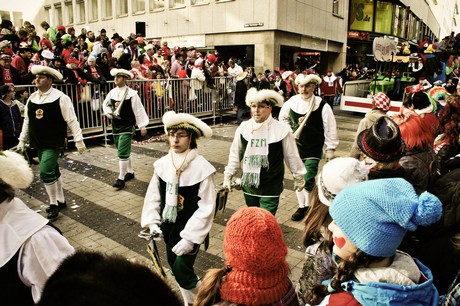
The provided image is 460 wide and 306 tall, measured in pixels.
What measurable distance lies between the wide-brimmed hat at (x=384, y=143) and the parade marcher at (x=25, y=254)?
2.21m

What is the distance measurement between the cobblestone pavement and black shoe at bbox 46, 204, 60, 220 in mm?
102

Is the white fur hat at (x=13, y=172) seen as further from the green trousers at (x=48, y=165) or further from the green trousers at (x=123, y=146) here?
the green trousers at (x=123, y=146)

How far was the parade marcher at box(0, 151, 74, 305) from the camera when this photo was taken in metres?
1.93

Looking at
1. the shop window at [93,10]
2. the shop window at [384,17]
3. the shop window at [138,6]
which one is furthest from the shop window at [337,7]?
the shop window at [93,10]

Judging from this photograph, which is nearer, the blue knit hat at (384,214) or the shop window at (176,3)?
the blue knit hat at (384,214)

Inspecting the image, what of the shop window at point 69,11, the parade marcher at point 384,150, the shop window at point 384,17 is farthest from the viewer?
the shop window at point 69,11

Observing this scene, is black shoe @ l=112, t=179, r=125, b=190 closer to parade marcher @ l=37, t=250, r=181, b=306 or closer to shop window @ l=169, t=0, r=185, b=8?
Answer: parade marcher @ l=37, t=250, r=181, b=306

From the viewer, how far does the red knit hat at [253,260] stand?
164 cm

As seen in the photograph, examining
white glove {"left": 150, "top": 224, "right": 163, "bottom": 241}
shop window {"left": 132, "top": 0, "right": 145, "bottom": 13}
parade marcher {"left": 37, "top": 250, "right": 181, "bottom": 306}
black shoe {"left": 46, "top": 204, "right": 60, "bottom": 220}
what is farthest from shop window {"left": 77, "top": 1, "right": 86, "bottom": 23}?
parade marcher {"left": 37, "top": 250, "right": 181, "bottom": 306}

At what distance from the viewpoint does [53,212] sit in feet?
18.2

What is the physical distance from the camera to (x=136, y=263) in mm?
980

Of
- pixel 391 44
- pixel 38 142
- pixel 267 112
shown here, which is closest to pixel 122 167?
pixel 38 142

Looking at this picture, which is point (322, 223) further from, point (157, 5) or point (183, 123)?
point (157, 5)

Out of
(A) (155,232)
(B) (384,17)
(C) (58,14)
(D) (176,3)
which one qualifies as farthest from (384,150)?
(C) (58,14)
